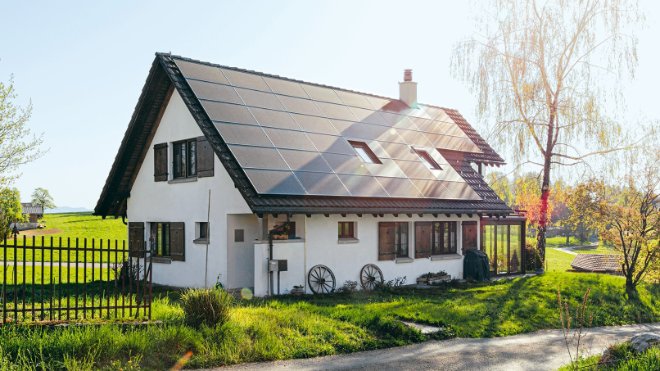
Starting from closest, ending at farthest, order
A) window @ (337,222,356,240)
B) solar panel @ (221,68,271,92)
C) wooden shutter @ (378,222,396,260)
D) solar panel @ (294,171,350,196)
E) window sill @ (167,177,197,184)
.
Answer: solar panel @ (294,171,350,196) → window @ (337,222,356,240) → window sill @ (167,177,197,184) → wooden shutter @ (378,222,396,260) → solar panel @ (221,68,271,92)

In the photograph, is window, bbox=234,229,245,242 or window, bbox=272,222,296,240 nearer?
window, bbox=272,222,296,240

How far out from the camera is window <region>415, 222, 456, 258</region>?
2127 centimetres

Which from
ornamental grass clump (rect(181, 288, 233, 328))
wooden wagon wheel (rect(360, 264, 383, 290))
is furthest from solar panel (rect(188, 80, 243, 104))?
ornamental grass clump (rect(181, 288, 233, 328))

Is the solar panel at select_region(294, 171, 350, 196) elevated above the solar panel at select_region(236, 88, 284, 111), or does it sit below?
below

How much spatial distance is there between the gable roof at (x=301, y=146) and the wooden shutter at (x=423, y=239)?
2.92 ft

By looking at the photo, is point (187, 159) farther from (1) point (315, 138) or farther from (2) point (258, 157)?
(1) point (315, 138)

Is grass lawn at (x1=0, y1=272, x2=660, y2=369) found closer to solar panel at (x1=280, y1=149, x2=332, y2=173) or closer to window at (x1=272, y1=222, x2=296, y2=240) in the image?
window at (x1=272, y1=222, x2=296, y2=240)

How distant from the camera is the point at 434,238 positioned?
22.0 m

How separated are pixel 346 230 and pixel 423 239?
11.4 ft

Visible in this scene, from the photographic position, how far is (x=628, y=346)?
10.2 m

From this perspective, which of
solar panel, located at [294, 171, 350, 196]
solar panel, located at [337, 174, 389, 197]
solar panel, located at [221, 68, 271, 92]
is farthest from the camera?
solar panel, located at [221, 68, 271, 92]

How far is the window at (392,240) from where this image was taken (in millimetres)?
19906

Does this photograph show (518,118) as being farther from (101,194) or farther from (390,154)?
(101,194)

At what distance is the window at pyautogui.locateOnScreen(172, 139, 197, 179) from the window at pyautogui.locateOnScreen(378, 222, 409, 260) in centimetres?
594
